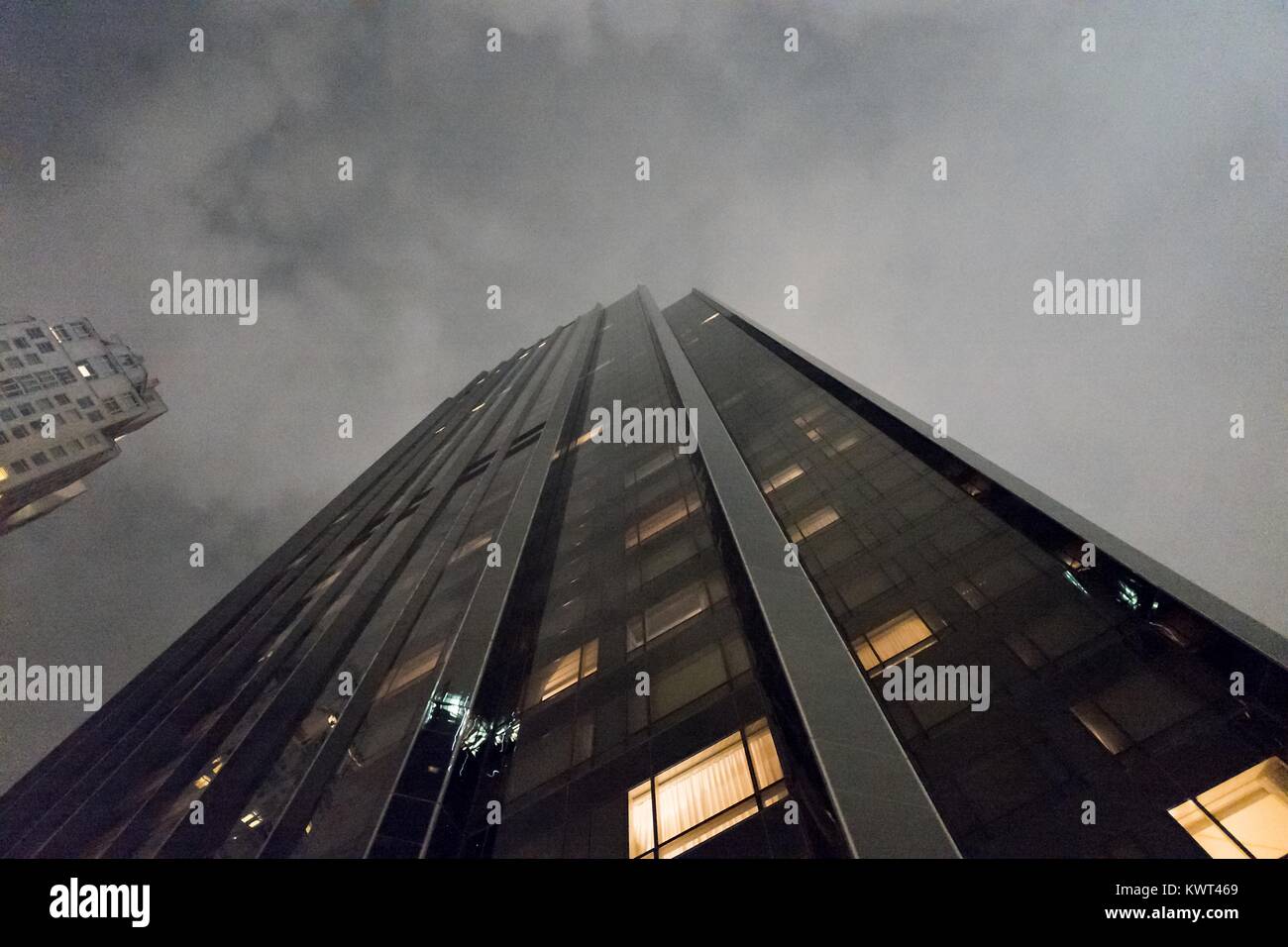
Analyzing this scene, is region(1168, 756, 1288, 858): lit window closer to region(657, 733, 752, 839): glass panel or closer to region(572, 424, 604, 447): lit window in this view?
region(657, 733, 752, 839): glass panel

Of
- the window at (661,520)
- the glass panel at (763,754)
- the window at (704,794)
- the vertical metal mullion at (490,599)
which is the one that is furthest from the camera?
the window at (661,520)

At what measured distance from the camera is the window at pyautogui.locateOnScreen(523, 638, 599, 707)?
1838 centimetres

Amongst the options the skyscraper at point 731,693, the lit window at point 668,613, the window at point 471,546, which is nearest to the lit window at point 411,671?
the skyscraper at point 731,693

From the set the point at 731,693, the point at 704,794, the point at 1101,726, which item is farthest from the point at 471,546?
the point at 1101,726

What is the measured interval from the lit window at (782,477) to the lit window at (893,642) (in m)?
10.9

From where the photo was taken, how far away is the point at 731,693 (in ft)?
49.5

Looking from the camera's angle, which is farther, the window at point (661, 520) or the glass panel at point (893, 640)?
the window at point (661, 520)

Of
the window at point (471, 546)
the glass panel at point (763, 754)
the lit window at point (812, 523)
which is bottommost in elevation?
the glass panel at point (763, 754)

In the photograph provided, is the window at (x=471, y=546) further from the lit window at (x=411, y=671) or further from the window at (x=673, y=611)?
the window at (x=673, y=611)

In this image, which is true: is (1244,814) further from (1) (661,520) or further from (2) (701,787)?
(1) (661,520)

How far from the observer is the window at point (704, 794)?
12.1m

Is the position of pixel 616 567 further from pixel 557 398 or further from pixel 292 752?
pixel 557 398

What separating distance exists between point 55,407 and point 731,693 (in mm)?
107036

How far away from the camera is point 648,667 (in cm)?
1736
